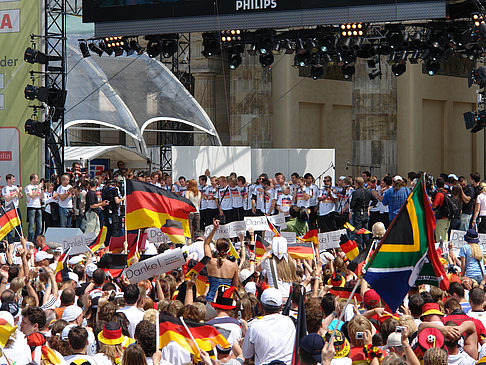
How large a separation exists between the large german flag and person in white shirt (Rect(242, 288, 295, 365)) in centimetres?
551

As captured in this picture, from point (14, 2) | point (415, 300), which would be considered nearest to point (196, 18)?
point (14, 2)

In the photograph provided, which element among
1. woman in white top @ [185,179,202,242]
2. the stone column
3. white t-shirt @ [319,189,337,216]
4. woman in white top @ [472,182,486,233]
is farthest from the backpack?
the stone column

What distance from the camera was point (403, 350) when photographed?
6508 millimetres

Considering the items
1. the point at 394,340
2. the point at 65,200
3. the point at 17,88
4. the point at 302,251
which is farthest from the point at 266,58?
the point at 394,340

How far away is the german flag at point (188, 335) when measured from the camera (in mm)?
6926

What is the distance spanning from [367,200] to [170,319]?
14.2m

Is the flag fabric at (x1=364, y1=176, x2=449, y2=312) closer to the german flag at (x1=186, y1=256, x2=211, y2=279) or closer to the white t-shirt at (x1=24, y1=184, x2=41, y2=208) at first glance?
the german flag at (x1=186, y1=256, x2=211, y2=279)

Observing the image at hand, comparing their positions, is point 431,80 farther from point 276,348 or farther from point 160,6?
point 276,348

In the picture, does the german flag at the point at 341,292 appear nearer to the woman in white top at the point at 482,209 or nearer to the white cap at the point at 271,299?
the white cap at the point at 271,299

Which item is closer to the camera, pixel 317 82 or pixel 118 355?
pixel 118 355

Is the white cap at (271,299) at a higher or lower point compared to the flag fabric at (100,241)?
higher

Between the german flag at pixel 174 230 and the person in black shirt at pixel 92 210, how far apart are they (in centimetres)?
800

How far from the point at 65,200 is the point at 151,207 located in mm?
9513

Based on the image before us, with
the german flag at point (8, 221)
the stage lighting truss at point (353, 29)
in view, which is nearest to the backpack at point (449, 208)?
the stage lighting truss at point (353, 29)
